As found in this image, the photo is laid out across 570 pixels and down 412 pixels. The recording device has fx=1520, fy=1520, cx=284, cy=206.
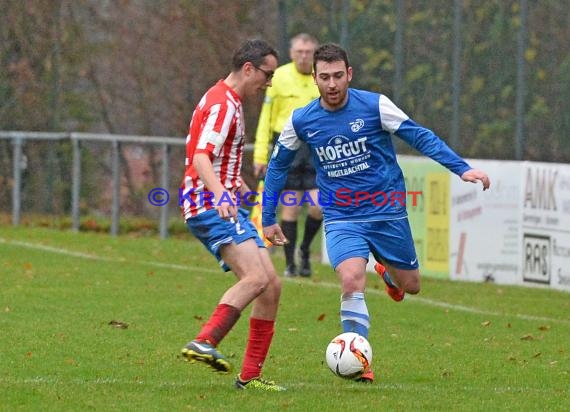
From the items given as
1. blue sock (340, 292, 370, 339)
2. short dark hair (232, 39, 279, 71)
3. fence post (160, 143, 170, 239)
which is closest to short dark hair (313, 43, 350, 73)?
short dark hair (232, 39, 279, 71)

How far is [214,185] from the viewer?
25.6ft

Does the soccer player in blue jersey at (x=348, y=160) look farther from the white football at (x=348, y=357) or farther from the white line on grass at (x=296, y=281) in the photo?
the white line on grass at (x=296, y=281)

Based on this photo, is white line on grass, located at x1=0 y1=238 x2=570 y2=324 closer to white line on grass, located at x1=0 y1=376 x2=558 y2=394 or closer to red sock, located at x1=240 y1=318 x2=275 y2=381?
white line on grass, located at x1=0 y1=376 x2=558 y2=394

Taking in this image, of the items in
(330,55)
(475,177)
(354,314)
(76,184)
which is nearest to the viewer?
(475,177)

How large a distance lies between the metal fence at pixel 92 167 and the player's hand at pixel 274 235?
35.5ft

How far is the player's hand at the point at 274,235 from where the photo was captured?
8609mm

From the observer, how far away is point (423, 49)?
16.4 m

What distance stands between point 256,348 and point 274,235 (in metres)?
0.80

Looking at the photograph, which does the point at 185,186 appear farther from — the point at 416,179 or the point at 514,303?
the point at 416,179

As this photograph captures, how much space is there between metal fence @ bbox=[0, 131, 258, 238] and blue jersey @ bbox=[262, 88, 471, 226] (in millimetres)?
10677

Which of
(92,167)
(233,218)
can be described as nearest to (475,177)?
(233,218)

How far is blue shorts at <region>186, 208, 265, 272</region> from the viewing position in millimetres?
8117

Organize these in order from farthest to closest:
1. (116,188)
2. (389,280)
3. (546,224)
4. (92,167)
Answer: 1. (92,167)
2. (116,188)
3. (546,224)
4. (389,280)

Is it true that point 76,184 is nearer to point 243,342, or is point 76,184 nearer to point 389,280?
point 243,342
